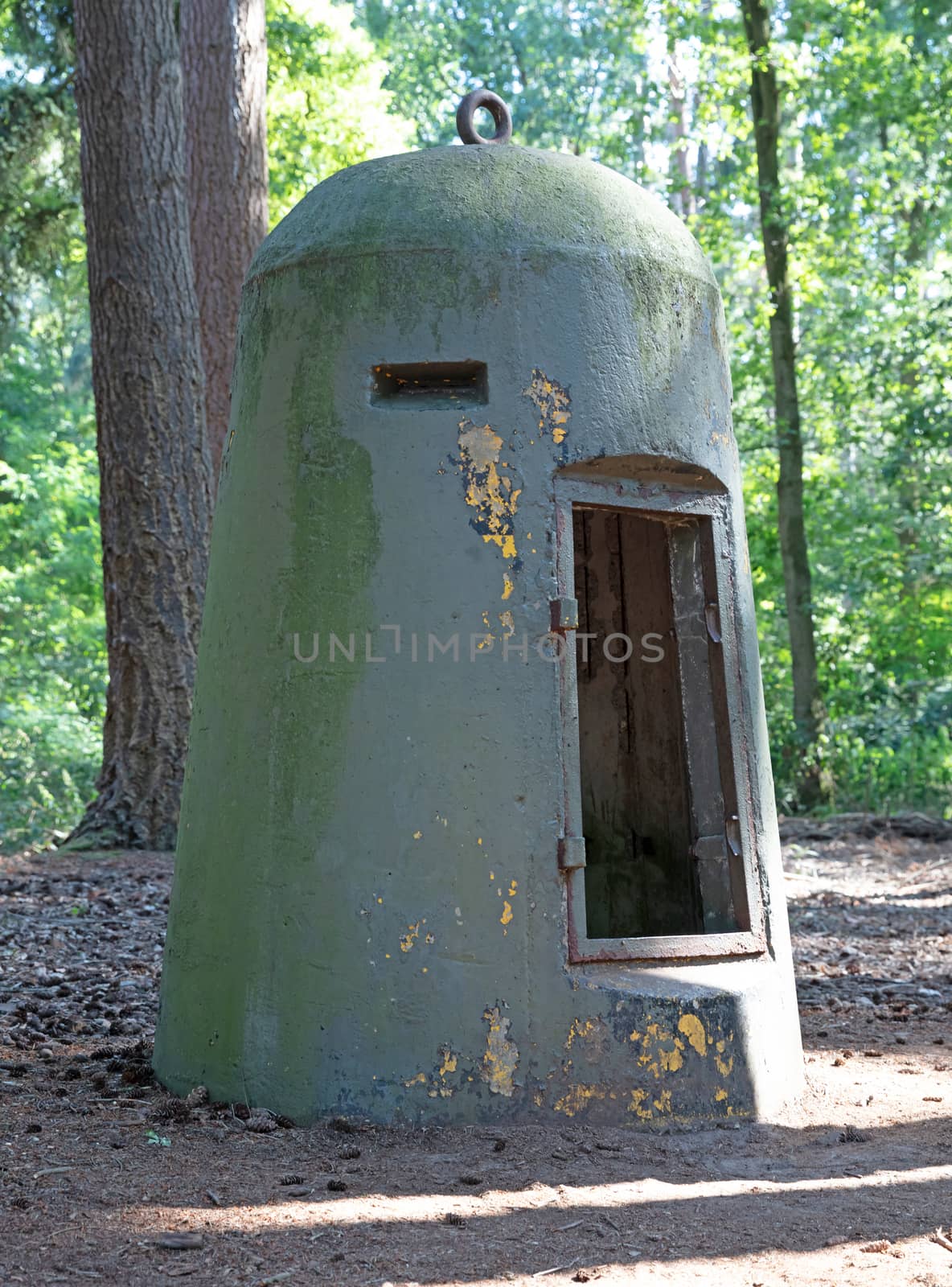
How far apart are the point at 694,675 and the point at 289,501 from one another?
154 centimetres

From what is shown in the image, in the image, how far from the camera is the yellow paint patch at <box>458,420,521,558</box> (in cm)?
400

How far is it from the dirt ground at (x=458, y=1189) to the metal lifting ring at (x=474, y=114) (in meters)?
3.25

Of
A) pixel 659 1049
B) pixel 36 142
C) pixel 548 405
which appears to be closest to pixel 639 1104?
pixel 659 1049

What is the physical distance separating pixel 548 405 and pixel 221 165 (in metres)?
7.81

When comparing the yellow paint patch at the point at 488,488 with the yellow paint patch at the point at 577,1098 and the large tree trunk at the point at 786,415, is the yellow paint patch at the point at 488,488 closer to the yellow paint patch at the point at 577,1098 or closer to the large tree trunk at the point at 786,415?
the yellow paint patch at the point at 577,1098

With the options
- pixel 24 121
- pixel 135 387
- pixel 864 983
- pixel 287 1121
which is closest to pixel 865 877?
pixel 864 983

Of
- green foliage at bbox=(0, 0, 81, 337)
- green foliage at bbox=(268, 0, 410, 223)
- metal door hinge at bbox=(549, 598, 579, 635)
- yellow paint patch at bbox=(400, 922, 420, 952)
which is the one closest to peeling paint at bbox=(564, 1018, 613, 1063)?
yellow paint patch at bbox=(400, 922, 420, 952)

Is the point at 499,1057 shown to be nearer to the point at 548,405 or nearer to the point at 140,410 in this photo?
the point at 548,405

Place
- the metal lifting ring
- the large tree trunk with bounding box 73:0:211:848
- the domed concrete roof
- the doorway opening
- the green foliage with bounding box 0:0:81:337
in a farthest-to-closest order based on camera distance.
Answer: the green foliage with bounding box 0:0:81:337, the large tree trunk with bounding box 73:0:211:848, the doorway opening, the metal lifting ring, the domed concrete roof

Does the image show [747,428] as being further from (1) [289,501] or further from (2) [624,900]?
(1) [289,501]

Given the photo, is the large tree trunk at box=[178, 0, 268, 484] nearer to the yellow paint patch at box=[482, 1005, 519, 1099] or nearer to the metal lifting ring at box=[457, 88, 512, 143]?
the metal lifting ring at box=[457, 88, 512, 143]

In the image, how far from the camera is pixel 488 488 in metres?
4.01

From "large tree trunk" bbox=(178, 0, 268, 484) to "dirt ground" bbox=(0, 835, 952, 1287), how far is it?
6621 mm

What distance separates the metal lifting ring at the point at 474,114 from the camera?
4391mm
